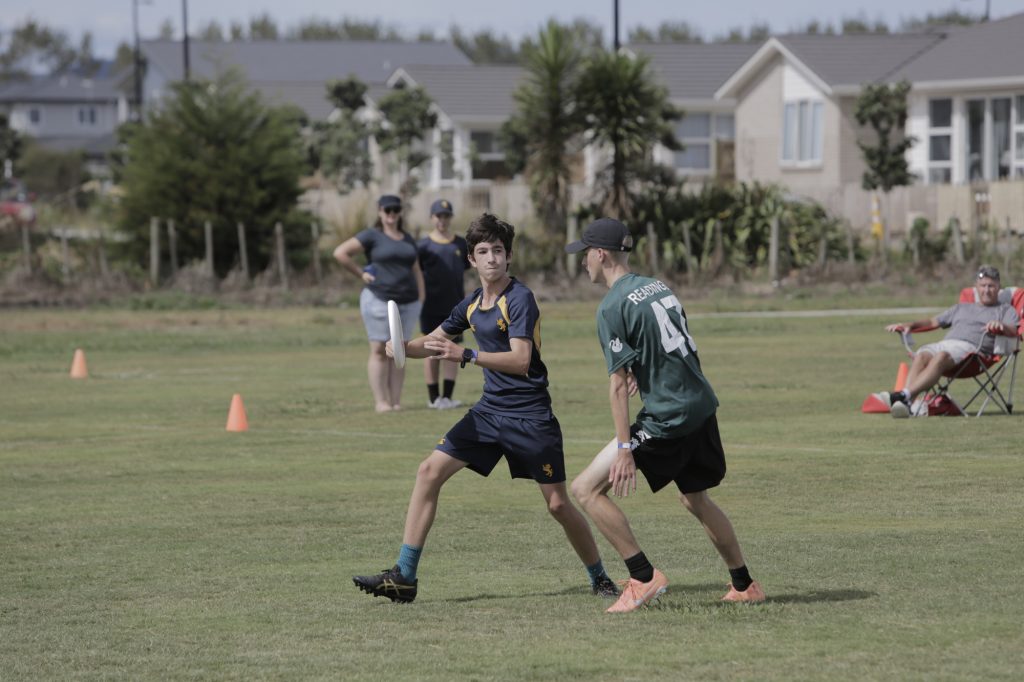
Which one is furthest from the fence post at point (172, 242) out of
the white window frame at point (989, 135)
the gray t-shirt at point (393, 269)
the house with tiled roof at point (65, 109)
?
the house with tiled roof at point (65, 109)

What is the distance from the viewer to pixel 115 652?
281 inches

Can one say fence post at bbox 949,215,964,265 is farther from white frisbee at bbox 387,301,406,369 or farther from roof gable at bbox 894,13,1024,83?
white frisbee at bbox 387,301,406,369

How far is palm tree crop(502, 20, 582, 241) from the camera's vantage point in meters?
35.7

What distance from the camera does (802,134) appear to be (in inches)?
2042

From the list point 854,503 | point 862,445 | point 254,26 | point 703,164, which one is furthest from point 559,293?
point 254,26

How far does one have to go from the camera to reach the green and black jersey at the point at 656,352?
7367 millimetres

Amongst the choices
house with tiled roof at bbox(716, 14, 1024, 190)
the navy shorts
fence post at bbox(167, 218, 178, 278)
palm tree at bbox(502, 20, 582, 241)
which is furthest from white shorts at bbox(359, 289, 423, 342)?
house with tiled roof at bbox(716, 14, 1024, 190)

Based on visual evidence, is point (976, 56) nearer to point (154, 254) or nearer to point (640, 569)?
point (154, 254)

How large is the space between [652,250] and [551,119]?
421cm

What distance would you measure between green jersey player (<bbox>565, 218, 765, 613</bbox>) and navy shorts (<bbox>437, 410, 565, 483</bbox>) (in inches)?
12.2

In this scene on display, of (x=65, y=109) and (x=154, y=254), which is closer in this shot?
(x=154, y=254)

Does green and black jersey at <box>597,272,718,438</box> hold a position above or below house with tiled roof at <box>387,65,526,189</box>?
below

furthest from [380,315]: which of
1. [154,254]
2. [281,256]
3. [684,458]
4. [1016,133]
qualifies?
[1016,133]

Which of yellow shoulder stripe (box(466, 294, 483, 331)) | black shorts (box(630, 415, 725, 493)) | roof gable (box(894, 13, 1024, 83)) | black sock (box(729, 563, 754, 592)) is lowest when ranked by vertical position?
black sock (box(729, 563, 754, 592))
